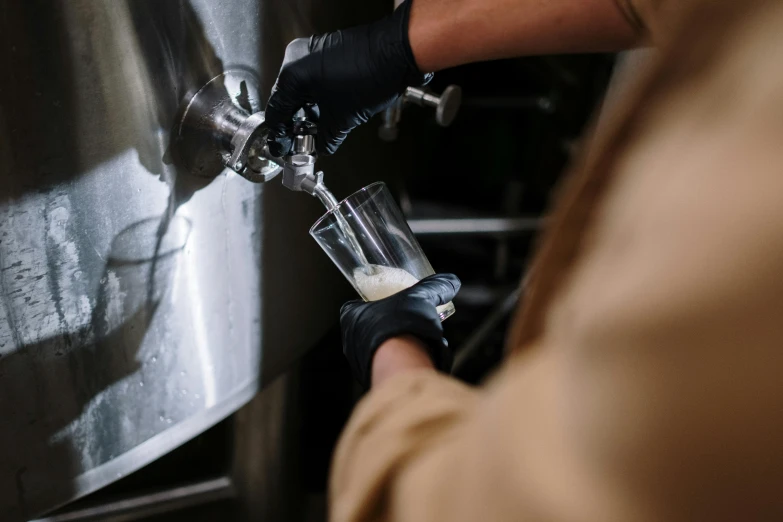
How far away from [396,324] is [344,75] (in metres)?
0.26

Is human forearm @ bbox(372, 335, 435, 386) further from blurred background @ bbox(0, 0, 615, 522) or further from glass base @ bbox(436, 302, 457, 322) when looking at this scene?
blurred background @ bbox(0, 0, 615, 522)

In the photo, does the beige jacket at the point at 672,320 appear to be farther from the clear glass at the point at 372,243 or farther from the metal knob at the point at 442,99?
the metal knob at the point at 442,99

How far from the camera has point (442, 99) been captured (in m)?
0.67

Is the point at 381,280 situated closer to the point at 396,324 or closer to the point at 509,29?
the point at 396,324

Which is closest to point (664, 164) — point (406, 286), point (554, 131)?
point (406, 286)

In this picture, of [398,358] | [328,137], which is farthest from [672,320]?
[328,137]

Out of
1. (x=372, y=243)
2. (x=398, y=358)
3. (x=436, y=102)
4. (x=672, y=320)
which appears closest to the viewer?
(x=672, y=320)

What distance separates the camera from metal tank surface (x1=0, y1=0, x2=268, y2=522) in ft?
1.45

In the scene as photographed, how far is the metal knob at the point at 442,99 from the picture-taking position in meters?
0.67

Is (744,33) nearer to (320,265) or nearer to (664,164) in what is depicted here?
(664,164)

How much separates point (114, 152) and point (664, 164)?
40 centimetres

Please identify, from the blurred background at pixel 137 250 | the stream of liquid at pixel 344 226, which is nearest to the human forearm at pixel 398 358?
the stream of liquid at pixel 344 226

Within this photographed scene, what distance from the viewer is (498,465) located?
0.88 ft

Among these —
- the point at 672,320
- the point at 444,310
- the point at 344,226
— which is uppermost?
the point at 672,320
